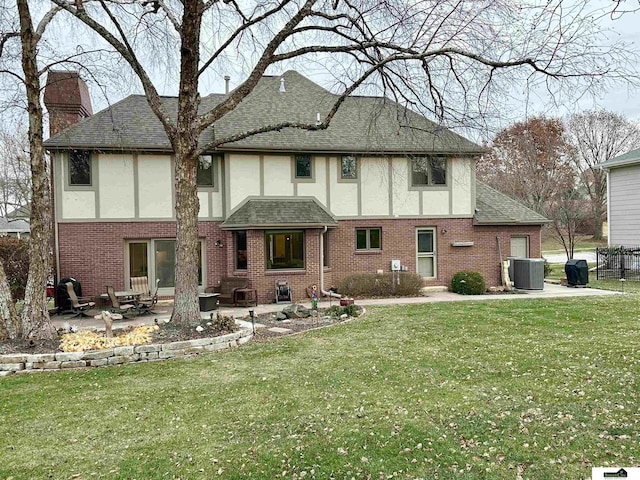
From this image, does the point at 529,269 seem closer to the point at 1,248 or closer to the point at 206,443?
the point at 206,443

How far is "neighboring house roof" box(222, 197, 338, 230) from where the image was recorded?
14023 millimetres

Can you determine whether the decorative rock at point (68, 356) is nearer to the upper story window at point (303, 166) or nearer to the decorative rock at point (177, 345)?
the decorative rock at point (177, 345)

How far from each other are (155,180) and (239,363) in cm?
860

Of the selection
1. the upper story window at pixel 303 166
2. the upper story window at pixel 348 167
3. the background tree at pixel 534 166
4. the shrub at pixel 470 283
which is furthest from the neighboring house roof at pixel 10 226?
the background tree at pixel 534 166

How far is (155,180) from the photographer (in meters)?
14.4

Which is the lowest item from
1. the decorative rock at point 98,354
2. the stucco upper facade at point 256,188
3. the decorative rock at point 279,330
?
the decorative rock at point 279,330

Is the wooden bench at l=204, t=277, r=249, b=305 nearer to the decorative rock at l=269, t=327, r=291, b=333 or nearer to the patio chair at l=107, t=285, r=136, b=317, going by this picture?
the patio chair at l=107, t=285, r=136, b=317

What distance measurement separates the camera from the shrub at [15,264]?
593 inches

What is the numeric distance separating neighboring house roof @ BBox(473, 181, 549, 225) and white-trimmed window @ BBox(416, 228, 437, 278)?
66.0 inches

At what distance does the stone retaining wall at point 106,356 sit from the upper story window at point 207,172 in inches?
288

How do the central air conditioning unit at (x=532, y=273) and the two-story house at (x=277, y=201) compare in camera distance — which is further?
the central air conditioning unit at (x=532, y=273)

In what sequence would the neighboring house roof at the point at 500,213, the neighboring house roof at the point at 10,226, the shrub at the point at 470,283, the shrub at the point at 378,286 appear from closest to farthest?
the shrub at the point at 378,286
the shrub at the point at 470,283
the neighboring house roof at the point at 500,213
the neighboring house roof at the point at 10,226

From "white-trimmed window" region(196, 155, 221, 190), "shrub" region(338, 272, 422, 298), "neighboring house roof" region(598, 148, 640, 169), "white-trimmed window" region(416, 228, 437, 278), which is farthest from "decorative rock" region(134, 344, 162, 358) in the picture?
"neighboring house roof" region(598, 148, 640, 169)

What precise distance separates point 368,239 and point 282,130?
473 cm
